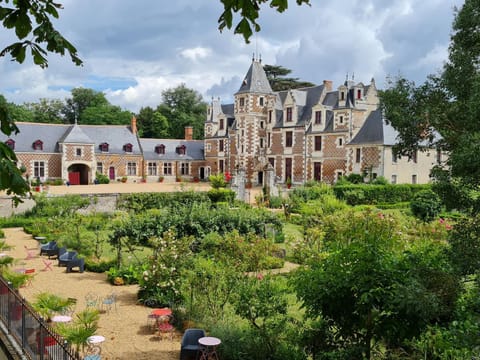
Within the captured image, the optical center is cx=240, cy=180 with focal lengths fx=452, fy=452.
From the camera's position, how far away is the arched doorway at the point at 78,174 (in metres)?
41.0

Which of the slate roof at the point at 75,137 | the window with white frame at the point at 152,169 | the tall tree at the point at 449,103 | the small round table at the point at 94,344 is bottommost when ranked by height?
the small round table at the point at 94,344

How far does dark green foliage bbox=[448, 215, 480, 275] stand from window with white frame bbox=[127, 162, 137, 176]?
41331 millimetres

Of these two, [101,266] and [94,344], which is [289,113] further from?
[94,344]

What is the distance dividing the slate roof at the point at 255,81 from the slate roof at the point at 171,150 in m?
10.8

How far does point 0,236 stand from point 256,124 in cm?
2636

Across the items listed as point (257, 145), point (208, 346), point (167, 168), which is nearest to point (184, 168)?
point (167, 168)

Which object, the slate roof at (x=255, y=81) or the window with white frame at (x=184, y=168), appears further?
the window with white frame at (x=184, y=168)

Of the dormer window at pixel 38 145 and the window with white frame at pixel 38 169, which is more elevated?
the dormer window at pixel 38 145

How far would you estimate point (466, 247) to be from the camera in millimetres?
4938

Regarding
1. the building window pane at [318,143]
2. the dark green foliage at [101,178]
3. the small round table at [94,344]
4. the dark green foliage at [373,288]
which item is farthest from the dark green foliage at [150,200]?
the dark green foliage at [101,178]

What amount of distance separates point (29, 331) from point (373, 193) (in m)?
23.1

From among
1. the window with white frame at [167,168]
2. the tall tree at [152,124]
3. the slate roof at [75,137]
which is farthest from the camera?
the tall tree at [152,124]

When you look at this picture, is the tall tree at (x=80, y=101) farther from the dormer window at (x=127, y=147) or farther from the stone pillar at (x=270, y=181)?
the stone pillar at (x=270, y=181)

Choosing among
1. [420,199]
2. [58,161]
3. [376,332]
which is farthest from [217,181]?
[376,332]
